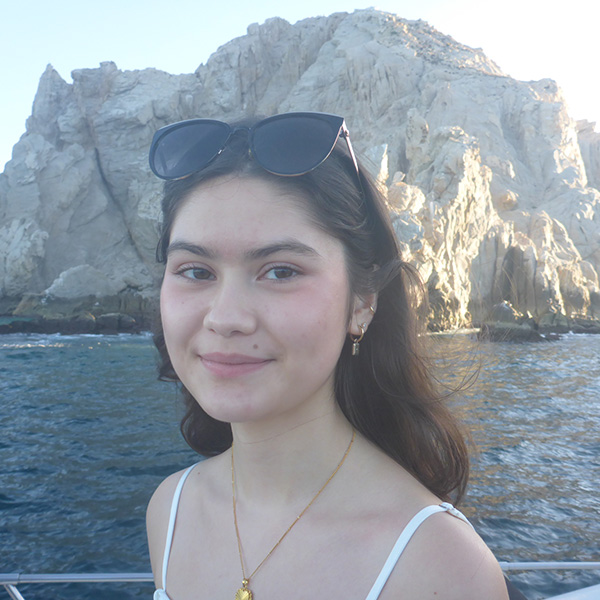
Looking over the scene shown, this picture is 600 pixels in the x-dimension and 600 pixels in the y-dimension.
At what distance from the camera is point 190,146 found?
4.33 feet

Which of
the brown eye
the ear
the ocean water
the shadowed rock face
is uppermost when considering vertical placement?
the shadowed rock face

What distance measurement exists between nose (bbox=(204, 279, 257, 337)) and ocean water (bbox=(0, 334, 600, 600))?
975 millimetres

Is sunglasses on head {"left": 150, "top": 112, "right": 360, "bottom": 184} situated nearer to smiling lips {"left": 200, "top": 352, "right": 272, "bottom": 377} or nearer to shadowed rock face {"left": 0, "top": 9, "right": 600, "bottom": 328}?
smiling lips {"left": 200, "top": 352, "right": 272, "bottom": 377}

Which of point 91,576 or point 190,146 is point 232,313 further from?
point 91,576

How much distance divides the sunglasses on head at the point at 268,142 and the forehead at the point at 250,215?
0.21 feet

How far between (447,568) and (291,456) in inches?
17.9

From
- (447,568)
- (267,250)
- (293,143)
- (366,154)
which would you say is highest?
(366,154)

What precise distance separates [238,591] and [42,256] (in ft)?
137

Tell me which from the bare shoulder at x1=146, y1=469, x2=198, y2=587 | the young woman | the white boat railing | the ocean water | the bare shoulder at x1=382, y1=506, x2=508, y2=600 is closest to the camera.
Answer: the bare shoulder at x1=382, y1=506, x2=508, y2=600

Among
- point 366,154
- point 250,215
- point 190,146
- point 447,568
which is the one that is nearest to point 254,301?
point 250,215

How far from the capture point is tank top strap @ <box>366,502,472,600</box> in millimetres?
971

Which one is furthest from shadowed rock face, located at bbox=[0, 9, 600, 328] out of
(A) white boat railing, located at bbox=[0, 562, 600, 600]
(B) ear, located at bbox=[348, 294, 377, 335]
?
(B) ear, located at bbox=[348, 294, 377, 335]

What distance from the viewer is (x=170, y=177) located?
52.9 inches

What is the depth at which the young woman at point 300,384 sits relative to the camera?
3.49ft
